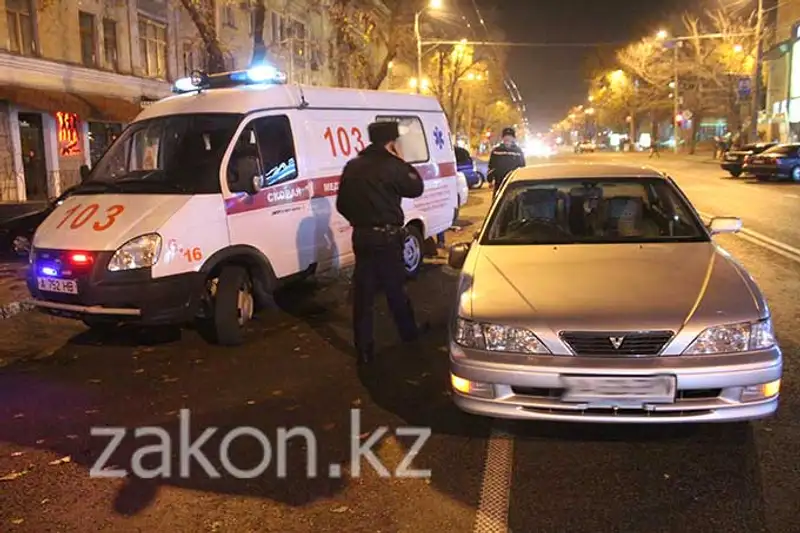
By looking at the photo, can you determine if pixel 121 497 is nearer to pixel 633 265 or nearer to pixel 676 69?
pixel 633 265

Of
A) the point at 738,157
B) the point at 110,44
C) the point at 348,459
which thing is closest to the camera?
the point at 348,459

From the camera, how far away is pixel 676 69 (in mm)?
53250

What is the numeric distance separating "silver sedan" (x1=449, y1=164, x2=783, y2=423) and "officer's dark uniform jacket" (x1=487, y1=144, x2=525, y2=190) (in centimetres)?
732

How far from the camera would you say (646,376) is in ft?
12.8

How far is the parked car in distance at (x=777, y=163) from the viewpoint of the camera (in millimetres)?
27047

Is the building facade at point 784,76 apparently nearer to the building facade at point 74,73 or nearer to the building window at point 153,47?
the building facade at point 74,73

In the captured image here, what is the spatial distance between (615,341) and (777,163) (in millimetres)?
26465

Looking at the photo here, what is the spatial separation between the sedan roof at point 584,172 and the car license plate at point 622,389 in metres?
2.45

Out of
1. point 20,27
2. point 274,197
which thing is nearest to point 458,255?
point 274,197

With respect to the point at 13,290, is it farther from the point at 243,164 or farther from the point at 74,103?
the point at 74,103

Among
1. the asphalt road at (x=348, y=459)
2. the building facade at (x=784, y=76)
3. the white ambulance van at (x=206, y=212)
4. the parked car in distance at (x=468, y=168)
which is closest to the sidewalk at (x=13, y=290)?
the white ambulance van at (x=206, y=212)

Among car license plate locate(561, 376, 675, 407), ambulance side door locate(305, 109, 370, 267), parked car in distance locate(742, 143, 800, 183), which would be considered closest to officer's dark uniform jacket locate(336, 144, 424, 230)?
ambulance side door locate(305, 109, 370, 267)

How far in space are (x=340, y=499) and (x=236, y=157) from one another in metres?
3.94

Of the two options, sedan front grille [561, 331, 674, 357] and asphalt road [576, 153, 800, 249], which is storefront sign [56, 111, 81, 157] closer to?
asphalt road [576, 153, 800, 249]
